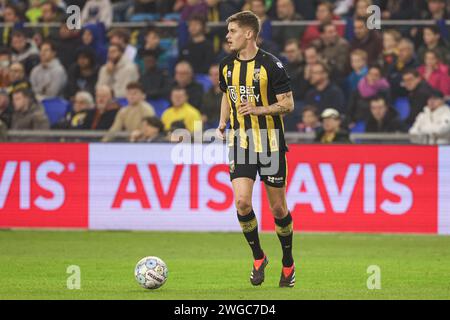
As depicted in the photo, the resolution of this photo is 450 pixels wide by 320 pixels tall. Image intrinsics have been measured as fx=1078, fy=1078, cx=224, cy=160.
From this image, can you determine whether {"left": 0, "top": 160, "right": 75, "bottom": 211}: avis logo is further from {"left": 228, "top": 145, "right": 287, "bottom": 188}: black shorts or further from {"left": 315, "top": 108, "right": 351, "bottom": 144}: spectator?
{"left": 228, "top": 145, "right": 287, "bottom": 188}: black shorts

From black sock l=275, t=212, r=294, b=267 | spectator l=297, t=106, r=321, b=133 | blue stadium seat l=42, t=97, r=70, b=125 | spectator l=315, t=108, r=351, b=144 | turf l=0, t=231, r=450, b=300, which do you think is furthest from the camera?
blue stadium seat l=42, t=97, r=70, b=125

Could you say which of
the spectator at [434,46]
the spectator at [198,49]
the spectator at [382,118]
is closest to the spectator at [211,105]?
the spectator at [198,49]

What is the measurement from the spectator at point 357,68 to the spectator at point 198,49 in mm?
2536

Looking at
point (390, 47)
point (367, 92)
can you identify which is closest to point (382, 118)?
point (367, 92)

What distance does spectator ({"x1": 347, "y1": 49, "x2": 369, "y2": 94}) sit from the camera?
17.4 m

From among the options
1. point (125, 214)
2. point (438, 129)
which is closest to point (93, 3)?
point (125, 214)

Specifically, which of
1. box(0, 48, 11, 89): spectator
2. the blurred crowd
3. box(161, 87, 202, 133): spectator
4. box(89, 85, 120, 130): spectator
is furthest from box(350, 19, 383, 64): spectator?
box(0, 48, 11, 89): spectator

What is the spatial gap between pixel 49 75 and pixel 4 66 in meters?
0.85

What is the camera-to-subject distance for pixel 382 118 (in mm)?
16578

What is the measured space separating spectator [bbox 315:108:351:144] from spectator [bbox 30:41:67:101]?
5502 millimetres

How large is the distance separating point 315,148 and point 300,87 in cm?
266

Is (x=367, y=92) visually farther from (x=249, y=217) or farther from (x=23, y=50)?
(x=249, y=217)

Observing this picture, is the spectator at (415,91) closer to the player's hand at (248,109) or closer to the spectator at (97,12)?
the spectator at (97,12)

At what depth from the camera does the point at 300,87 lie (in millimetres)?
17531
